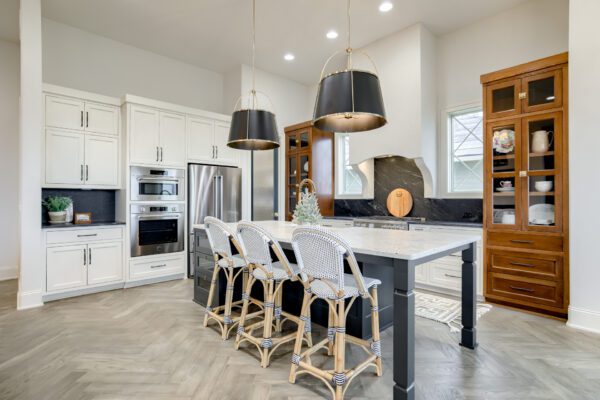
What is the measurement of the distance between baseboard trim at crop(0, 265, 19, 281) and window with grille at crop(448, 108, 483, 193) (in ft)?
20.8

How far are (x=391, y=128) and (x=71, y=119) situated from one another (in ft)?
13.6

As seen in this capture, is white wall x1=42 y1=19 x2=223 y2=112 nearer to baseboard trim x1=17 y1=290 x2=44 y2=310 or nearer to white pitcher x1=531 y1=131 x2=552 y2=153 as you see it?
baseboard trim x1=17 y1=290 x2=44 y2=310

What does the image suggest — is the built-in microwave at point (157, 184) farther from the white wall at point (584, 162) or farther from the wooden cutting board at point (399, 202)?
the white wall at point (584, 162)

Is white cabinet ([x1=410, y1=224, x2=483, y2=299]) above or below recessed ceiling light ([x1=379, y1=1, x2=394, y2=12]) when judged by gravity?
A: below

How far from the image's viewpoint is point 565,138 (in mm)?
3027

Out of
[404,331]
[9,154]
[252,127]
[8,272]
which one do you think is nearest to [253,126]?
[252,127]

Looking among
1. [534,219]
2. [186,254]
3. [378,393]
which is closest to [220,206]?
[186,254]

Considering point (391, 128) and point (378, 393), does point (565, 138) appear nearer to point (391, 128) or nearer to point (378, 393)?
point (391, 128)

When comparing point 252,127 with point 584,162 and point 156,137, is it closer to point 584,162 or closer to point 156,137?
point 156,137

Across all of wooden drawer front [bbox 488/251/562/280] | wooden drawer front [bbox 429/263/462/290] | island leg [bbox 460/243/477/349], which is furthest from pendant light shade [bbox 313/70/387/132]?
wooden drawer front [bbox 429/263/462/290]

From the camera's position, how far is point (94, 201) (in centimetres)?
450

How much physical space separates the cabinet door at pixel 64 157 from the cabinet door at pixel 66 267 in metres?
0.84

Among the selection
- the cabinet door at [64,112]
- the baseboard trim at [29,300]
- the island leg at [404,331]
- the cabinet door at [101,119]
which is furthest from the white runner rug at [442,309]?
the cabinet door at [64,112]

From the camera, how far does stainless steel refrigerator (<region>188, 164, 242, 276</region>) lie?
4.82m
